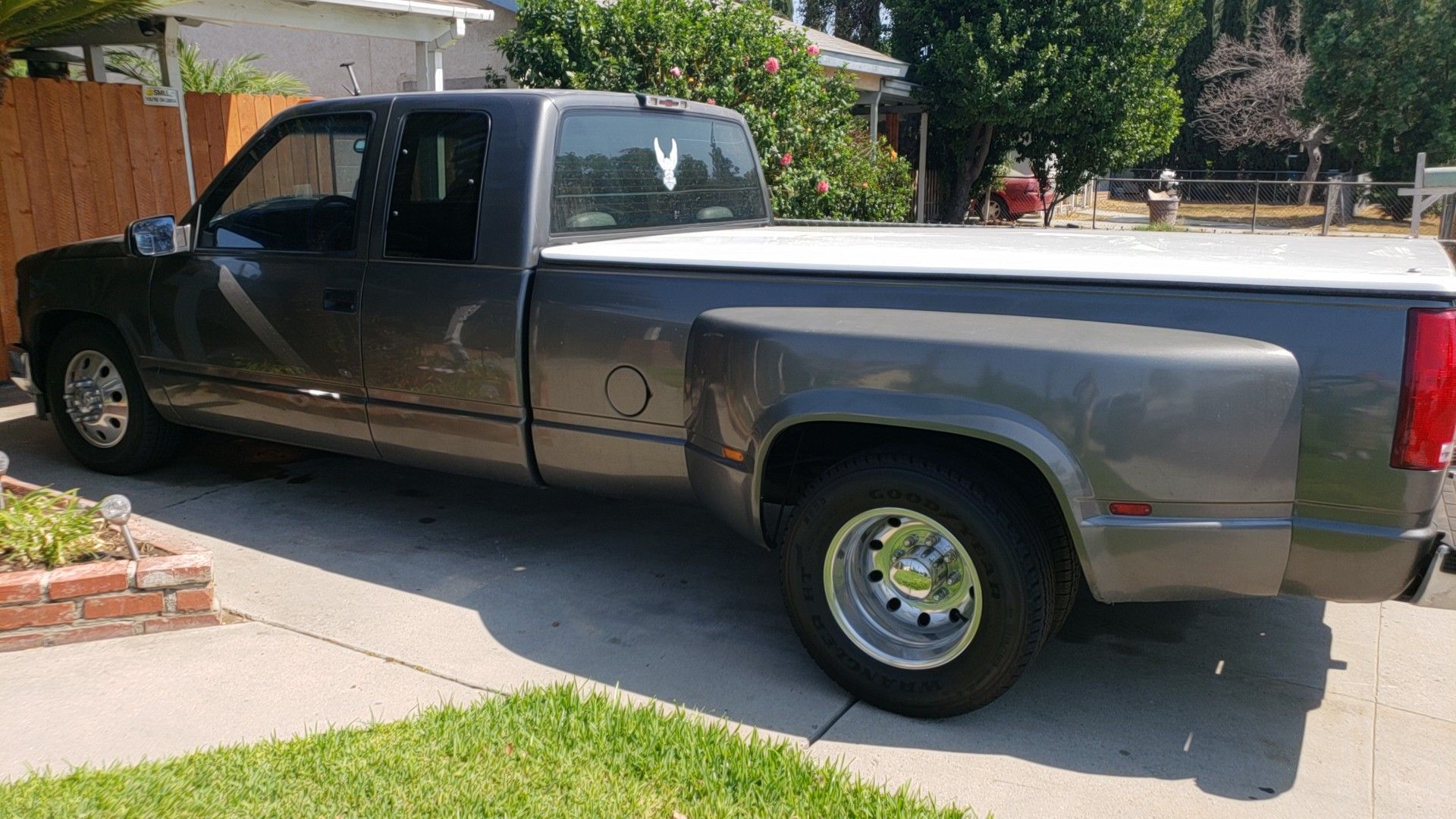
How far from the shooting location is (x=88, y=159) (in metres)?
8.60

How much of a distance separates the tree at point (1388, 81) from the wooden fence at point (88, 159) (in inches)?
994

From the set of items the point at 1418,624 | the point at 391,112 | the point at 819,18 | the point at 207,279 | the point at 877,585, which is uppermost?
the point at 819,18

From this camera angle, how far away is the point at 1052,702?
396 centimetres

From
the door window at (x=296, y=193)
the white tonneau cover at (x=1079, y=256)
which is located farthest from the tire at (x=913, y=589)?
the door window at (x=296, y=193)

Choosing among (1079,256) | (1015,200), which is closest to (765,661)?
(1079,256)

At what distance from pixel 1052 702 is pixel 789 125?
7.80 metres

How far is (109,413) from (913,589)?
4.61m

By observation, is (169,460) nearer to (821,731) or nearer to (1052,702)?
(821,731)

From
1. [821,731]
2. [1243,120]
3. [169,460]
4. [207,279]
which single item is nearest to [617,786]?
[821,731]

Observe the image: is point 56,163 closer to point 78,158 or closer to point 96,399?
point 78,158

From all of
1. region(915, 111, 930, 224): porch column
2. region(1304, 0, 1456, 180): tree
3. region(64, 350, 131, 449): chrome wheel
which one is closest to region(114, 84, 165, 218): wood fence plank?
region(64, 350, 131, 449): chrome wheel

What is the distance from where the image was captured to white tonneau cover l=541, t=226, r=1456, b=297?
3227 millimetres

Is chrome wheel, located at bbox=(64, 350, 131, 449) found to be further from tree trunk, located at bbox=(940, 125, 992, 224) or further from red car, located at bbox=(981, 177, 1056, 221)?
red car, located at bbox=(981, 177, 1056, 221)

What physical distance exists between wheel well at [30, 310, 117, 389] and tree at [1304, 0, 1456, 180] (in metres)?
27.2
